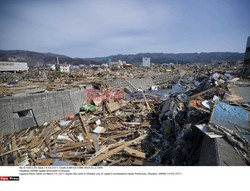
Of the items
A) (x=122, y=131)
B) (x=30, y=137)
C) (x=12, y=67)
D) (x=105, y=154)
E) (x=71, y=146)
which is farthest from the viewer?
(x=12, y=67)

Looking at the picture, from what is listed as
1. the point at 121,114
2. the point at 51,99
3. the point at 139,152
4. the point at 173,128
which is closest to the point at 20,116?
the point at 51,99

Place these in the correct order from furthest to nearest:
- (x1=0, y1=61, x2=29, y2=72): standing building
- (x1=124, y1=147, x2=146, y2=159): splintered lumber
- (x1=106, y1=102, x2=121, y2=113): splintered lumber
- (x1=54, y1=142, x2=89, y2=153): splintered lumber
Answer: (x1=0, y1=61, x2=29, y2=72): standing building
(x1=106, y1=102, x2=121, y2=113): splintered lumber
(x1=54, y1=142, x2=89, y2=153): splintered lumber
(x1=124, y1=147, x2=146, y2=159): splintered lumber

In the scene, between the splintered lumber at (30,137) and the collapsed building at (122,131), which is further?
the splintered lumber at (30,137)

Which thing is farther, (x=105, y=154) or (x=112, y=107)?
(x=112, y=107)

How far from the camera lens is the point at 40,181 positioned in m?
2.48

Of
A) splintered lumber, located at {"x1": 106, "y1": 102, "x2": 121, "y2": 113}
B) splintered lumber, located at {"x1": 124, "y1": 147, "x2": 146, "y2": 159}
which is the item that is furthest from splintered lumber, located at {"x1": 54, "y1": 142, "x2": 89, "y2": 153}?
splintered lumber, located at {"x1": 106, "y1": 102, "x2": 121, "y2": 113}

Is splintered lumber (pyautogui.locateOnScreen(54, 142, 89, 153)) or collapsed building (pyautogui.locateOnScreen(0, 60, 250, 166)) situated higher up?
collapsed building (pyautogui.locateOnScreen(0, 60, 250, 166))

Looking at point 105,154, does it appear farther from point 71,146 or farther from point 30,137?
point 30,137

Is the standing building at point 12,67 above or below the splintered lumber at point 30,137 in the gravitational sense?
above

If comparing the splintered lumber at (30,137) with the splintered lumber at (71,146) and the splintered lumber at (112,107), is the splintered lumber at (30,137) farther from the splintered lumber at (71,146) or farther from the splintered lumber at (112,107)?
the splintered lumber at (112,107)

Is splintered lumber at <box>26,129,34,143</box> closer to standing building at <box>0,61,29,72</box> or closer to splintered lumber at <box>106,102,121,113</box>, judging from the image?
splintered lumber at <box>106,102,121,113</box>

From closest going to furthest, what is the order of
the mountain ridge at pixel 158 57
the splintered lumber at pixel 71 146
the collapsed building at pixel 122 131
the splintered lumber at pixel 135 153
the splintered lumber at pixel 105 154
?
1. the collapsed building at pixel 122 131
2. the splintered lumber at pixel 105 154
3. the splintered lumber at pixel 135 153
4. the splintered lumber at pixel 71 146
5. the mountain ridge at pixel 158 57

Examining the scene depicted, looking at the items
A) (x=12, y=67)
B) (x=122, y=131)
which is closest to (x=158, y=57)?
(x=12, y=67)

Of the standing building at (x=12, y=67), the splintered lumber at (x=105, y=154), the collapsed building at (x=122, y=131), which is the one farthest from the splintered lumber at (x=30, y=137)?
the standing building at (x=12, y=67)
